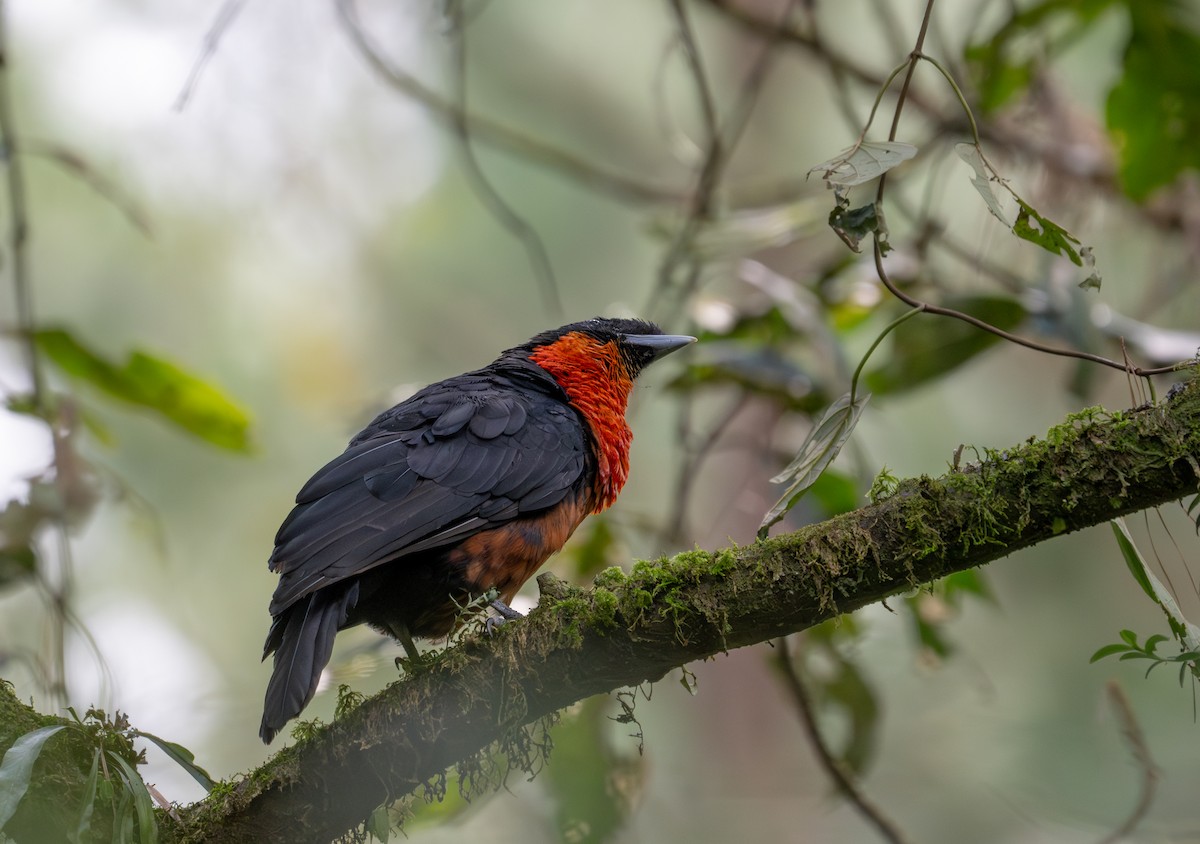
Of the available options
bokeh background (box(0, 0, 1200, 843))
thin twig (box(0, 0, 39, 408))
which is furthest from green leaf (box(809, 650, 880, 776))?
thin twig (box(0, 0, 39, 408))

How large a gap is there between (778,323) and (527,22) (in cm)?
619

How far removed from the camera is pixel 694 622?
2426mm

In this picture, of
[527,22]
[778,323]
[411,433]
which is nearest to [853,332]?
[778,323]

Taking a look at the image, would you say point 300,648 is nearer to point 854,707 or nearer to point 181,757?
point 181,757

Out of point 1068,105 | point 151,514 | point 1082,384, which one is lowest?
point 1082,384

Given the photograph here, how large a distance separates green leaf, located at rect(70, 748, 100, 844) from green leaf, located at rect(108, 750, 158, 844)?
65mm

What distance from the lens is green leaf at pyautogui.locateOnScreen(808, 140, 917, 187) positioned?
2.37 m

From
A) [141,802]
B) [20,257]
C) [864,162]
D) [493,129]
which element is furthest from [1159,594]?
[493,129]

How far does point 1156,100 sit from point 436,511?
387 centimetres

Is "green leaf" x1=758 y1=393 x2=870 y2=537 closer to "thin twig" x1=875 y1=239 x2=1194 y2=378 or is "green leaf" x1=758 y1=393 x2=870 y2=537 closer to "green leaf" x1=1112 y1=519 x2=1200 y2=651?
"thin twig" x1=875 y1=239 x2=1194 y2=378

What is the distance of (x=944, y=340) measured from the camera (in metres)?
4.33

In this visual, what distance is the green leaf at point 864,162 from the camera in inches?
93.2

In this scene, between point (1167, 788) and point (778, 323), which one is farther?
point (1167, 788)

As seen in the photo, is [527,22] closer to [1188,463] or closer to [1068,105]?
[1068,105]
